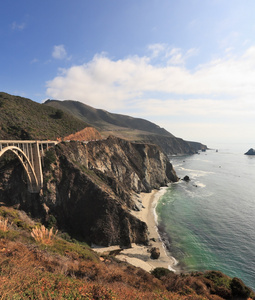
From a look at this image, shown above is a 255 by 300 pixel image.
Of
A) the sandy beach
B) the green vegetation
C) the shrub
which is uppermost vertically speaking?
the green vegetation

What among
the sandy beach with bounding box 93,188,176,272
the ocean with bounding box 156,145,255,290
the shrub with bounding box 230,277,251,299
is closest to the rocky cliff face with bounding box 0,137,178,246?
the sandy beach with bounding box 93,188,176,272

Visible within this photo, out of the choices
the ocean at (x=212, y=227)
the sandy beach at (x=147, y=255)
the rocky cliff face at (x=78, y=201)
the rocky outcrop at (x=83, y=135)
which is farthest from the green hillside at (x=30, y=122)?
the ocean at (x=212, y=227)

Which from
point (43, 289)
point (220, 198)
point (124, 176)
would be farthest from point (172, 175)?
point (43, 289)

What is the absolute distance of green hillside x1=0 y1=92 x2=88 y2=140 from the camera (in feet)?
150

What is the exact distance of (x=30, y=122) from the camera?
51875 millimetres

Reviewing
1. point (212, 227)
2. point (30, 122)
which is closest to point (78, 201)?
point (30, 122)

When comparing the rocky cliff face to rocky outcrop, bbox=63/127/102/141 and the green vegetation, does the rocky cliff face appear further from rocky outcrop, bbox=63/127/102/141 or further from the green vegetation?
the green vegetation

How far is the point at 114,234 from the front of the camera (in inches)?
1377

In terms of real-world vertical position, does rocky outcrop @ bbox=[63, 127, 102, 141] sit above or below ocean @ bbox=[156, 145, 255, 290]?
above

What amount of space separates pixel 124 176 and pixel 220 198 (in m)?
37.6

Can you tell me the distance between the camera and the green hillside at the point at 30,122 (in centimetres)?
4562

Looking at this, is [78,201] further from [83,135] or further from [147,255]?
[83,135]

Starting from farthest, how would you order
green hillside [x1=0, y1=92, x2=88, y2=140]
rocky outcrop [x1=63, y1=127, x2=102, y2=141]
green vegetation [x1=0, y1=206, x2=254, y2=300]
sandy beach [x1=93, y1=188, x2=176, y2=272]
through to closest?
1. rocky outcrop [x1=63, y1=127, x2=102, y2=141]
2. green hillside [x1=0, y1=92, x2=88, y2=140]
3. sandy beach [x1=93, y1=188, x2=176, y2=272]
4. green vegetation [x1=0, y1=206, x2=254, y2=300]

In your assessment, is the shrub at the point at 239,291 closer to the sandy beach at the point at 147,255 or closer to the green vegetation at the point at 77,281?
the green vegetation at the point at 77,281
